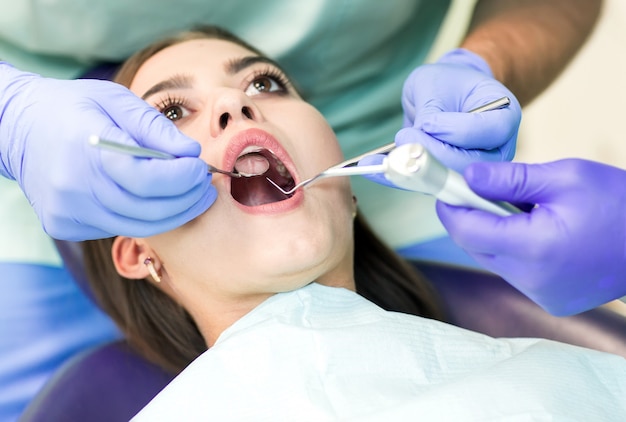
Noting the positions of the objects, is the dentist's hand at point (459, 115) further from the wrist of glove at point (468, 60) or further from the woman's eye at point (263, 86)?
the woman's eye at point (263, 86)

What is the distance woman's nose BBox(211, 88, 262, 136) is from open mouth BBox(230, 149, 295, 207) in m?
0.08

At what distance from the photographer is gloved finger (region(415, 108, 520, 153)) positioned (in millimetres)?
1134

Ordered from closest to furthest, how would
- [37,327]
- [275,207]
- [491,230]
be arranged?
1. [491,230]
2. [275,207]
3. [37,327]

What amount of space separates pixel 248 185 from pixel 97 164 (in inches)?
13.2

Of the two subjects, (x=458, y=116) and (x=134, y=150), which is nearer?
(x=134, y=150)

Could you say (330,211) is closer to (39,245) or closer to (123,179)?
(123,179)

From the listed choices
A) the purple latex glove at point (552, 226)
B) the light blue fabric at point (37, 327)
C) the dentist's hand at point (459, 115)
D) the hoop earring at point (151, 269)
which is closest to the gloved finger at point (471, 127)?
the dentist's hand at point (459, 115)

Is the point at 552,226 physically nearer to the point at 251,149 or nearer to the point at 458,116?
the point at 458,116

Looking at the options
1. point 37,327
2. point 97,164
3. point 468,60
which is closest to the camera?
point 97,164

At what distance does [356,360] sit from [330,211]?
0.87 ft

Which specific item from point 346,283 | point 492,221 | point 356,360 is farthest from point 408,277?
point 492,221

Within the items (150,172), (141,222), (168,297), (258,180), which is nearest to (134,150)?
(150,172)

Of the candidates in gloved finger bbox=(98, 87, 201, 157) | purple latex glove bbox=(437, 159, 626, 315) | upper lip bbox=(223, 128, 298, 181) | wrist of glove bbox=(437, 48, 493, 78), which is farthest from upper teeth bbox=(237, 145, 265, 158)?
wrist of glove bbox=(437, 48, 493, 78)

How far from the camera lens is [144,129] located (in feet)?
3.53
